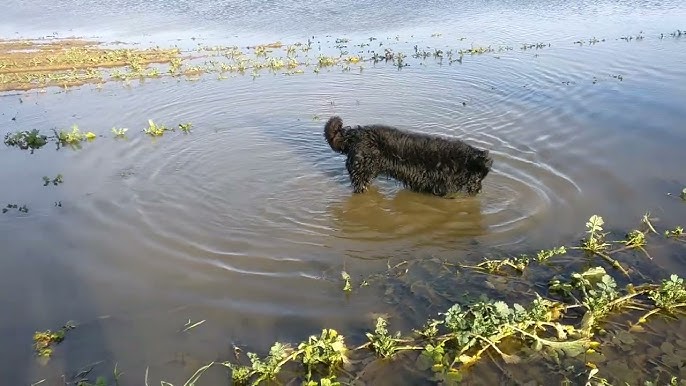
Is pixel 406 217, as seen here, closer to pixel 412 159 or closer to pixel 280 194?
pixel 412 159

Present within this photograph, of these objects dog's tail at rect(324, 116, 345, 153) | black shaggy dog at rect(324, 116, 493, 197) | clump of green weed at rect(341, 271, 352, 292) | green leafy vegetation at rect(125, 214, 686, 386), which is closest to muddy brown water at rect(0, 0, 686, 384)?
→ clump of green weed at rect(341, 271, 352, 292)

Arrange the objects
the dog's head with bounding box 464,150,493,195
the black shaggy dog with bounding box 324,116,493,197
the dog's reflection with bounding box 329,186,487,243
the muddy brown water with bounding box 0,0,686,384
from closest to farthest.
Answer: the muddy brown water with bounding box 0,0,686,384 < the dog's reflection with bounding box 329,186,487,243 < the dog's head with bounding box 464,150,493,195 < the black shaggy dog with bounding box 324,116,493,197

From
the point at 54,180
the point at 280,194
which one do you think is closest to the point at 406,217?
the point at 280,194

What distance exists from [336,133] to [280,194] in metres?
1.23

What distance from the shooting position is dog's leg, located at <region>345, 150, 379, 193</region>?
23.5 feet

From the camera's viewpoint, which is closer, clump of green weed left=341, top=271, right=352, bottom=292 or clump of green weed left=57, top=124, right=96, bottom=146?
clump of green weed left=341, top=271, right=352, bottom=292

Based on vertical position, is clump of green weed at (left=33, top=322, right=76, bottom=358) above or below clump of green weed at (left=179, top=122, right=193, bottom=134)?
below

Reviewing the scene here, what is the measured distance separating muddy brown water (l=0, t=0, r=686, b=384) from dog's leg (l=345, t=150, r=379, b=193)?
25 cm

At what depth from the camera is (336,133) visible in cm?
747

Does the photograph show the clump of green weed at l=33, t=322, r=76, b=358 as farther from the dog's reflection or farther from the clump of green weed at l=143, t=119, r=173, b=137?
the clump of green weed at l=143, t=119, r=173, b=137

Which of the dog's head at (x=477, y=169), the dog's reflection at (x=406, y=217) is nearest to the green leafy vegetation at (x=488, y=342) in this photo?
the dog's reflection at (x=406, y=217)

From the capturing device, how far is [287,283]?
17.1 ft

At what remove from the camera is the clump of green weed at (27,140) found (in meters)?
9.39

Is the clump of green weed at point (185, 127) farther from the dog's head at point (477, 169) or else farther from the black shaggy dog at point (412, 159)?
the dog's head at point (477, 169)
